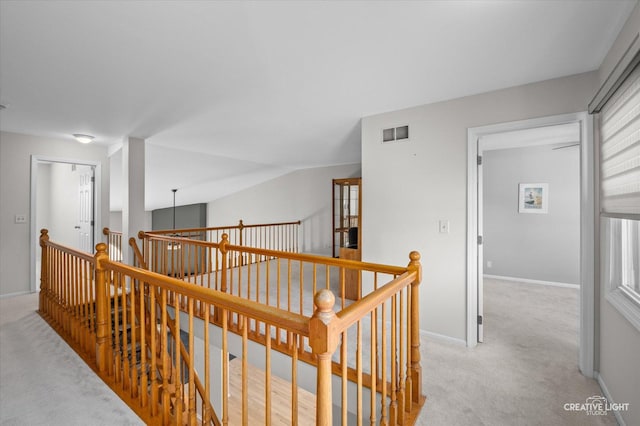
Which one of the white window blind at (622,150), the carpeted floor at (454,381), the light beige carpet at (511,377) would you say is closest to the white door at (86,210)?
the carpeted floor at (454,381)

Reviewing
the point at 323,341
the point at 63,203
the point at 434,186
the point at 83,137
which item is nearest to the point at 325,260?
the point at 323,341

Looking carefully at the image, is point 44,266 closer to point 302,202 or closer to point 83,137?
point 83,137

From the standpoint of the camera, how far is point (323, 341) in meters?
0.90

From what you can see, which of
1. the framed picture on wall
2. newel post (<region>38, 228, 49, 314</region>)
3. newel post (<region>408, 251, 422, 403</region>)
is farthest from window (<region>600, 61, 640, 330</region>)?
newel post (<region>38, 228, 49, 314</region>)

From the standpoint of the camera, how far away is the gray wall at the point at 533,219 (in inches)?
183

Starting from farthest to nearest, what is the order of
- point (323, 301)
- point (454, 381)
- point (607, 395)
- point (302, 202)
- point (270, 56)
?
point (302, 202) → point (454, 381) → point (270, 56) → point (607, 395) → point (323, 301)

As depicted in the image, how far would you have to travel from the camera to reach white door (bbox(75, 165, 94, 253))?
15.3 ft

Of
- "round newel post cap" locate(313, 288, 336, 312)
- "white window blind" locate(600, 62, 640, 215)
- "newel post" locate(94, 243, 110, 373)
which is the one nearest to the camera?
"round newel post cap" locate(313, 288, 336, 312)

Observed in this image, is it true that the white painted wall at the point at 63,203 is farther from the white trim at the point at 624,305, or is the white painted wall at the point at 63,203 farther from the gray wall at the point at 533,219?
the gray wall at the point at 533,219

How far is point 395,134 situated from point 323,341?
8.89 ft

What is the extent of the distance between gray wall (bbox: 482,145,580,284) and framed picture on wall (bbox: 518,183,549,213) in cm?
6

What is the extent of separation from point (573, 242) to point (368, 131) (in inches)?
161

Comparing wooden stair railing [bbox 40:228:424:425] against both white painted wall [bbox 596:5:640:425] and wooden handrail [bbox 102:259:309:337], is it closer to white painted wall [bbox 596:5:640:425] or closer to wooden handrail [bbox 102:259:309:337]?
wooden handrail [bbox 102:259:309:337]

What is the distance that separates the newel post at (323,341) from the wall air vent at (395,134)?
8.46 feet
